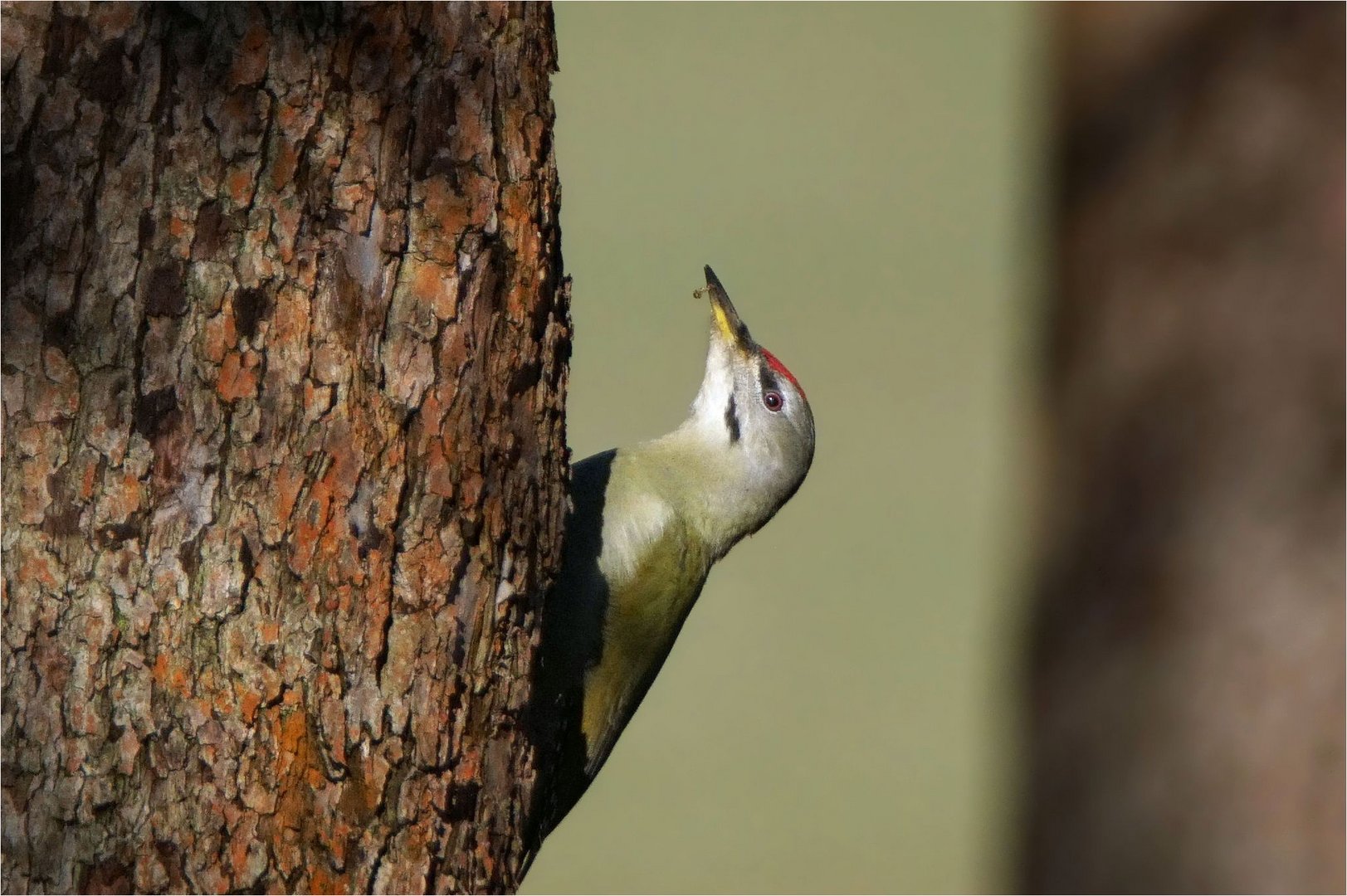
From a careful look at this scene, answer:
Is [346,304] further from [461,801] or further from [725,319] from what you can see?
[725,319]

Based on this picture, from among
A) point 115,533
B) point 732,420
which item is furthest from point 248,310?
point 732,420

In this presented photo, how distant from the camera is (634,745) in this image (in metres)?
11.3

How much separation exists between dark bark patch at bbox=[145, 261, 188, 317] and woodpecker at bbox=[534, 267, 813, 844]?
942mm

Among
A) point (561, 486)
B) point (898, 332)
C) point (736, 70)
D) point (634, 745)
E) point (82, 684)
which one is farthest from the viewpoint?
point (736, 70)

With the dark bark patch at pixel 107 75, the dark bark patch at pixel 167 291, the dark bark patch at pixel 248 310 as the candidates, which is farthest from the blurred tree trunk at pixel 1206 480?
the dark bark patch at pixel 107 75

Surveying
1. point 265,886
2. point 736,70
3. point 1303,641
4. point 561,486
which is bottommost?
point 265,886

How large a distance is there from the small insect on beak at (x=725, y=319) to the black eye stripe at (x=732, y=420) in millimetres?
176

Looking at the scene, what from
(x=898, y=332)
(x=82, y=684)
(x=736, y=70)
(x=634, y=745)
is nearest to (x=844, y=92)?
(x=736, y=70)

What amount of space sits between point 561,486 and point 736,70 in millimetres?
14661

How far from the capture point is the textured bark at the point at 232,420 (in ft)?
7.50

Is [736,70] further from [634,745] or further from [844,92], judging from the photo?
[634,745]

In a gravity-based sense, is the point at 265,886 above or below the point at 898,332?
below

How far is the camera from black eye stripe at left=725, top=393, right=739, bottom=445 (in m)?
4.35

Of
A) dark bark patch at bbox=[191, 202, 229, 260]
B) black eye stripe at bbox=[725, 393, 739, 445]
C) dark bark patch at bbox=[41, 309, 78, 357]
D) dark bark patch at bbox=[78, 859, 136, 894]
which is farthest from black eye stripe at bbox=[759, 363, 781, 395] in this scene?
dark bark patch at bbox=[78, 859, 136, 894]
